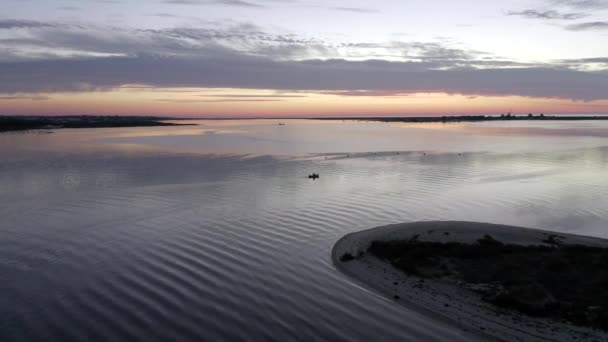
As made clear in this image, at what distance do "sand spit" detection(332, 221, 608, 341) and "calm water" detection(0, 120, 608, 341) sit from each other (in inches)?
23.4

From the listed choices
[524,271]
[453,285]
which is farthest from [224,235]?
[524,271]

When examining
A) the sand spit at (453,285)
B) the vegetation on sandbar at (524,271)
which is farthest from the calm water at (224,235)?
the vegetation on sandbar at (524,271)

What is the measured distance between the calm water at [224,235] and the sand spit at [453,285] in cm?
59

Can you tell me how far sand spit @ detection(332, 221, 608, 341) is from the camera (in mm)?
10164

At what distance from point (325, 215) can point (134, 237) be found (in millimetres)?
8910

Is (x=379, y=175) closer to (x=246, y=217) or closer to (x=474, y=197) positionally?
(x=474, y=197)

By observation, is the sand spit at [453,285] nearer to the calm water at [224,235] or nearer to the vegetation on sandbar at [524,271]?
the vegetation on sandbar at [524,271]

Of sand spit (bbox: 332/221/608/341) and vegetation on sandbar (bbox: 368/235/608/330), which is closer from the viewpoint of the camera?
sand spit (bbox: 332/221/608/341)

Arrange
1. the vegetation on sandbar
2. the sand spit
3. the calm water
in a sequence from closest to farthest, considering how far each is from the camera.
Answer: the sand spit < the calm water < the vegetation on sandbar

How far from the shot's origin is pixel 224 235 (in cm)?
1827

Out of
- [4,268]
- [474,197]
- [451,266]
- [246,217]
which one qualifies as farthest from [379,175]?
[4,268]

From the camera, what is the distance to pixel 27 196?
86.4 ft

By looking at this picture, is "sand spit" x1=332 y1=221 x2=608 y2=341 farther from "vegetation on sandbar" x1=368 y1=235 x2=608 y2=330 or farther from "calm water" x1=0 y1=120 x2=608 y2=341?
"calm water" x1=0 y1=120 x2=608 y2=341

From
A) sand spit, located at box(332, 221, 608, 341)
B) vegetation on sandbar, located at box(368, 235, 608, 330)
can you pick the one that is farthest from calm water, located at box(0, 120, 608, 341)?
vegetation on sandbar, located at box(368, 235, 608, 330)
